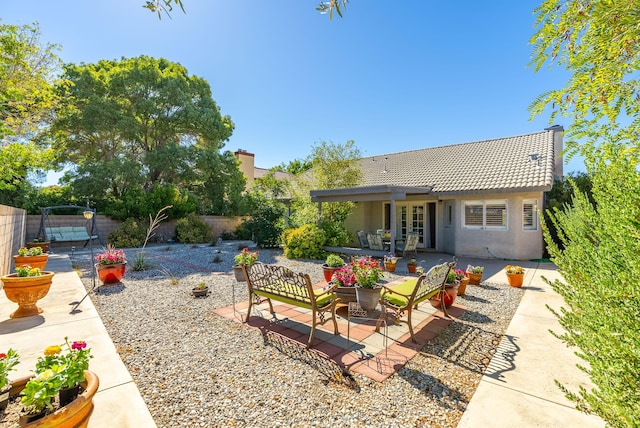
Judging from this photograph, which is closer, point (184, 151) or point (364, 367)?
point (364, 367)

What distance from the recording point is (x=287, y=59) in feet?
33.0

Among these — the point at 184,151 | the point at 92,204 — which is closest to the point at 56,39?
the point at 184,151

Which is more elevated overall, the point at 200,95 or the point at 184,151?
the point at 200,95

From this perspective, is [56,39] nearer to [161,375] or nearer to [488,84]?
[161,375]

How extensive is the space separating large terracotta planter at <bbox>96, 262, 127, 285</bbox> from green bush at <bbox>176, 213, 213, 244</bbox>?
9.55 metres

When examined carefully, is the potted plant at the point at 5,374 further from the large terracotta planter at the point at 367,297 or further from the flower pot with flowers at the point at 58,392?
the large terracotta planter at the point at 367,297

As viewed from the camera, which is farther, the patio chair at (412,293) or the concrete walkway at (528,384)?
the patio chair at (412,293)

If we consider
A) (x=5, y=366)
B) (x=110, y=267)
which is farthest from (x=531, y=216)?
(x=110, y=267)

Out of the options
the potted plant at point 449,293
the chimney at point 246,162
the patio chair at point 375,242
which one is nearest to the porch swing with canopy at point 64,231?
the patio chair at point 375,242

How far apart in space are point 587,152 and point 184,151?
18232 millimetres

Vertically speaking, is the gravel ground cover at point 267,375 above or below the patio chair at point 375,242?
below

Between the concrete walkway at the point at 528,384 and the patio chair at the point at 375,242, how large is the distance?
6.45 metres

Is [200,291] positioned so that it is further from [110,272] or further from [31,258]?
[31,258]

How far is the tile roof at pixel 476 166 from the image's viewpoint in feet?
37.1
